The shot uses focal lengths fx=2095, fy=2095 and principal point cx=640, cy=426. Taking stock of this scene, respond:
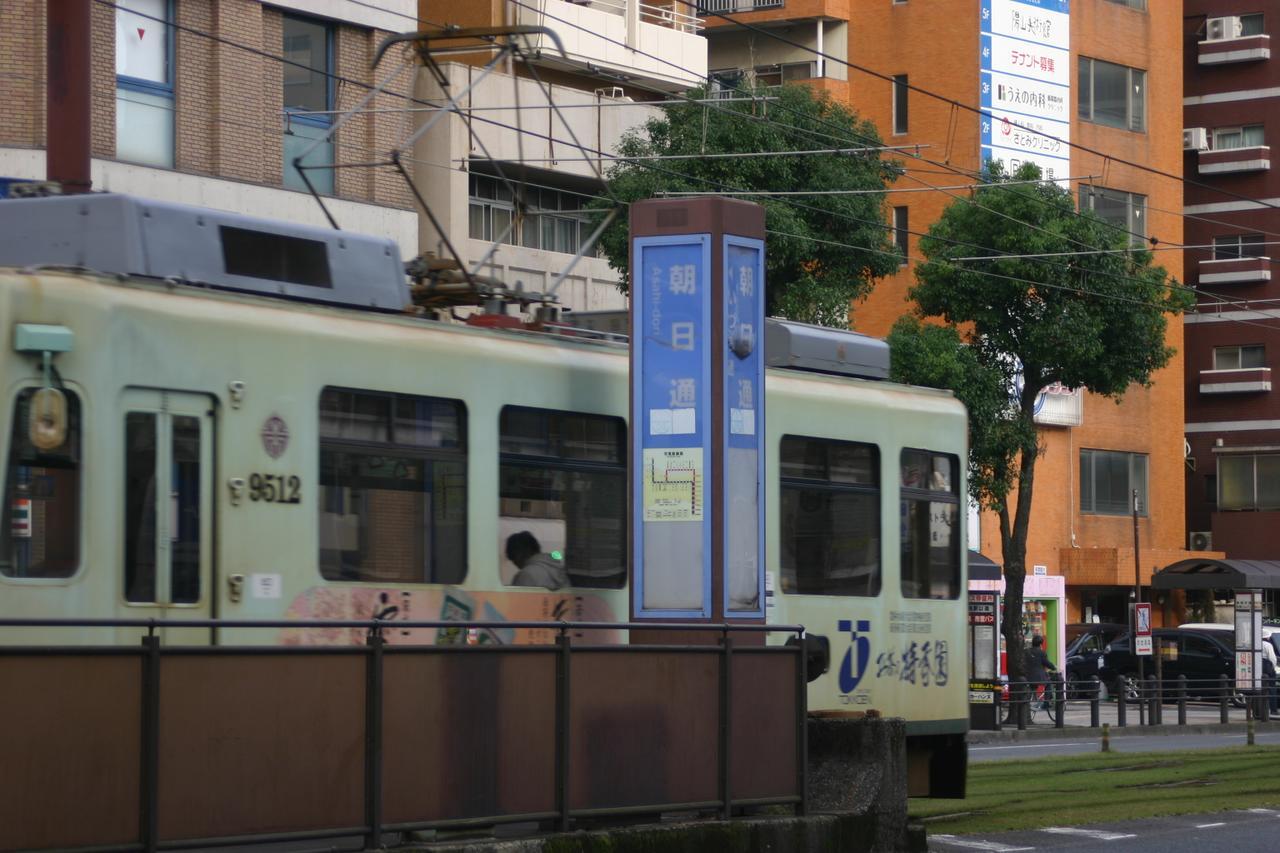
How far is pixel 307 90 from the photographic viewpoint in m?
28.3

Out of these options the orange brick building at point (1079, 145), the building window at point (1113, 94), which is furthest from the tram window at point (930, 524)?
the building window at point (1113, 94)

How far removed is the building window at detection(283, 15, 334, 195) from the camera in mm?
27828

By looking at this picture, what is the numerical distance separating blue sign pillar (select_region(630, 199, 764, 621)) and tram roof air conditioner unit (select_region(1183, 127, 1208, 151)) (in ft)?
164

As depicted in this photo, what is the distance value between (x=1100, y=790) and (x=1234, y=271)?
143ft

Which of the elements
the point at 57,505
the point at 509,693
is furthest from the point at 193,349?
the point at 509,693

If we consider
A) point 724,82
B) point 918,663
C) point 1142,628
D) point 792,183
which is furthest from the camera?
point 724,82

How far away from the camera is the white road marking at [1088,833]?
558 inches

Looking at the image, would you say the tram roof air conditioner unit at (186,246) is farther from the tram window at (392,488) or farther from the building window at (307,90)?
the building window at (307,90)

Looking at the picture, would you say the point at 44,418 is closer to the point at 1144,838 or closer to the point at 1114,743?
the point at 1144,838

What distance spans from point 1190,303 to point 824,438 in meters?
25.0

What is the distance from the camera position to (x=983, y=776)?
805 inches

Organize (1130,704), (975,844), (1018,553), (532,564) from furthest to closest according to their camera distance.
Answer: (1130,704), (1018,553), (975,844), (532,564)

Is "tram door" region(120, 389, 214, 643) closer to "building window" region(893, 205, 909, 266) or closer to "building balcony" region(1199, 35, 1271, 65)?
"building window" region(893, 205, 909, 266)

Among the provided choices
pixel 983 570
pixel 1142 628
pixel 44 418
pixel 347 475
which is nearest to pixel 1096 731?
pixel 1142 628
